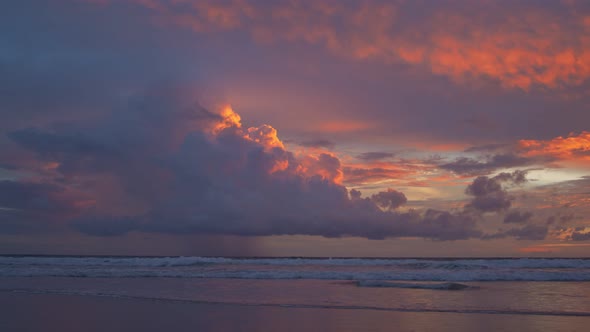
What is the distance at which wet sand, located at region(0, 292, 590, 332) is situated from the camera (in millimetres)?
11734

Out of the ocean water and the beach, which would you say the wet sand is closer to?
the beach

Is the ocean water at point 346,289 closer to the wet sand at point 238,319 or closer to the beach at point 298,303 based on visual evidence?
the beach at point 298,303

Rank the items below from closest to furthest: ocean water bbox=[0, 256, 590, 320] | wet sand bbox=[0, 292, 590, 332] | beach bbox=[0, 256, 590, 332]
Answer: wet sand bbox=[0, 292, 590, 332] < beach bbox=[0, 256, 590, 332] < ocean water bbox=[0, 256, 590, 320]

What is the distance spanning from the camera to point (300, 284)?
2245 cm

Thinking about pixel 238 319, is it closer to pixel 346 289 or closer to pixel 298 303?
pixel 298 303

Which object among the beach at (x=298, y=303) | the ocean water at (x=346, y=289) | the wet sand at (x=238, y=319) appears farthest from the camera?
the ocean water at (x=346, y=289)

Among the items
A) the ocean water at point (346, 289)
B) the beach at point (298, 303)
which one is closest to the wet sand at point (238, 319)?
the beach at point (298, 303)

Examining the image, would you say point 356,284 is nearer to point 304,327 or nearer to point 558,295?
point 558,295

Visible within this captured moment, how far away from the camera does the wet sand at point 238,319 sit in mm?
11734

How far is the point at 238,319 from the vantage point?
1285cm

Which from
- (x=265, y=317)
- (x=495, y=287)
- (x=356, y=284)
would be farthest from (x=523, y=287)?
(x=265, y=317)

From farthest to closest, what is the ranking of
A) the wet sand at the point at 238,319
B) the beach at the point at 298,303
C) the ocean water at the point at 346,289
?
the ocean water at the point at 346,289 → the beach at the point at 298,303 → the wet sand at the point at 238,319

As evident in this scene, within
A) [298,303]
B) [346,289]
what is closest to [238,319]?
[298,303]

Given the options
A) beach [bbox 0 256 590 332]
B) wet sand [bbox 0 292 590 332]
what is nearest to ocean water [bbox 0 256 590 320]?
beach [bbox 0 256 590 332]
